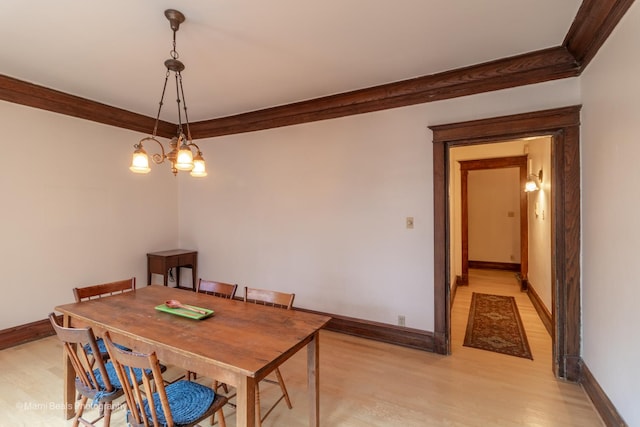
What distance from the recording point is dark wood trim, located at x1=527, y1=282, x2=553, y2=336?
11.9 feet

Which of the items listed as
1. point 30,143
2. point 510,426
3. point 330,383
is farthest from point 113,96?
point 510,426

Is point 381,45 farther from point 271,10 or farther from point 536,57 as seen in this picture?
point 536,57

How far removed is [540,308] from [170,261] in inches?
201

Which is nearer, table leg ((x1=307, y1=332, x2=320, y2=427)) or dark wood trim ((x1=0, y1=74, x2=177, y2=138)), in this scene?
table leg ((x1=307, y1=332, x2=320, y2=427))

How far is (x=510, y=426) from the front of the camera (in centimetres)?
203

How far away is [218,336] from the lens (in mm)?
1679

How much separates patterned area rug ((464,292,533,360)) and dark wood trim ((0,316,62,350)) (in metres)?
4.60

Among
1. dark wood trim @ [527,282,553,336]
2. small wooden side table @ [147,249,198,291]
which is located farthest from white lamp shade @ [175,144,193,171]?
dark wood trim @ [527,282,553,336]

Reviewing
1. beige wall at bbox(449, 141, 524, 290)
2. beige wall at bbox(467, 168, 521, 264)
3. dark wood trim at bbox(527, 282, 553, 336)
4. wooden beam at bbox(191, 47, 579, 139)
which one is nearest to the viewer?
wooden beam at bbox(191, 47, 579, 139)

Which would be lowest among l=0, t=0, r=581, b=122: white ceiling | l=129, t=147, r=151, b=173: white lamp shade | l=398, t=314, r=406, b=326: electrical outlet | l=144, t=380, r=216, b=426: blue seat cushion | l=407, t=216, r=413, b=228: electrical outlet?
l=398, t=314, r=406, b=326: electrical outlet

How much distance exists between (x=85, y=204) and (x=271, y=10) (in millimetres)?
3300

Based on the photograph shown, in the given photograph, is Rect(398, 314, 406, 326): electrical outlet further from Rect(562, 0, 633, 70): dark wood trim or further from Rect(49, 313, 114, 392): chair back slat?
Rect(562, 0, 633, 70): dark wood trim

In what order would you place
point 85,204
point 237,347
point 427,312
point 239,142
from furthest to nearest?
point 239,142, point 85,204, point 427,312, point 237,347

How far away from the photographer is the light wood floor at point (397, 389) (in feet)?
6.90
